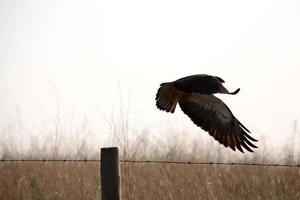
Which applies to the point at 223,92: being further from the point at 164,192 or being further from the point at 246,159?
the point at 246,159

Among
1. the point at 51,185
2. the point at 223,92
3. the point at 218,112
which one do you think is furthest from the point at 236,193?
the point at 51,185

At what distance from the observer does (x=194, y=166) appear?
6.80 metres

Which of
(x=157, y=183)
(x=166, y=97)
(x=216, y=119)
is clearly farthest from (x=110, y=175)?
(x=157, y=183)

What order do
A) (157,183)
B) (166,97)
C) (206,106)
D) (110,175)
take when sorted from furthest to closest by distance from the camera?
(157,183) < (206,106) < (166,97) < (110,175)

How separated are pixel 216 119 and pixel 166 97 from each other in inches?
23.2

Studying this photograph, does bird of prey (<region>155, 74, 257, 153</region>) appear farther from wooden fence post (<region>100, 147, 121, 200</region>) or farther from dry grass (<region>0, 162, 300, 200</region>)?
wooden fence post (<region>100, 147, 121, 200</region>)

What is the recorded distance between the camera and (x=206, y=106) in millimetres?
5504

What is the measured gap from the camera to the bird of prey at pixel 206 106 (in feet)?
16.0

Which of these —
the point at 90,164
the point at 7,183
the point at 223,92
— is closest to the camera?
the point at 223,92

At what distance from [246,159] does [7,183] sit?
11.1 ft

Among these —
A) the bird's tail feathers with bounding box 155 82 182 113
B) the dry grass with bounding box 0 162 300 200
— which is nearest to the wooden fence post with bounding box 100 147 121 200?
the dry grass with bounding box 0 162 300 200

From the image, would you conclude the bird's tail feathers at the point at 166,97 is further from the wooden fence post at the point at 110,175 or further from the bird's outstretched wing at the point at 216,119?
the wooden fence post at the point at 110,175

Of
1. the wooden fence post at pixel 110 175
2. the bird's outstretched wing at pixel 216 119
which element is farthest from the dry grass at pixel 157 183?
the wooden fence post at pixel 110 175

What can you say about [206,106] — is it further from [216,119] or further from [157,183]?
[157,183]
